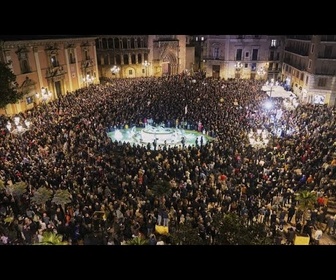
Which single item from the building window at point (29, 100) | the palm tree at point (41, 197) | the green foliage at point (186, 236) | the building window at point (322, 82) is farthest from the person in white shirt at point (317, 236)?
the building window at point (29, 100)

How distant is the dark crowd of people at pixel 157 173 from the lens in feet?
37.7

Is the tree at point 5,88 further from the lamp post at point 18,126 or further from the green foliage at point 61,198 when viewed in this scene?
the green foliage at point 61,198

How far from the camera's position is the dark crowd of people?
1148 centimetres

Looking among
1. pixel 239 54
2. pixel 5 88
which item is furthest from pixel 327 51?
pixel 5 88

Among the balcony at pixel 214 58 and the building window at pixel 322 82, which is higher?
the balcony at pixel 214 58

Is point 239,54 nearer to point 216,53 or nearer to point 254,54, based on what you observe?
point 254,54

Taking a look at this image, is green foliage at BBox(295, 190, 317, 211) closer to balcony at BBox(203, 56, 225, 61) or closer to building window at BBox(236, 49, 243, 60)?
building window at BBox(236, 49, 243, 60)

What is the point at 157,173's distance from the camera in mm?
14688

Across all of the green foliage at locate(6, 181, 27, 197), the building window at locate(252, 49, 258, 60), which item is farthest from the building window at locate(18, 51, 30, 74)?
the building window at locate(252, 49, 258, 60)

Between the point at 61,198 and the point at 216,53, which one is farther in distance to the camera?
the point at 216,53

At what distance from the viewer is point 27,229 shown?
1091 cm
